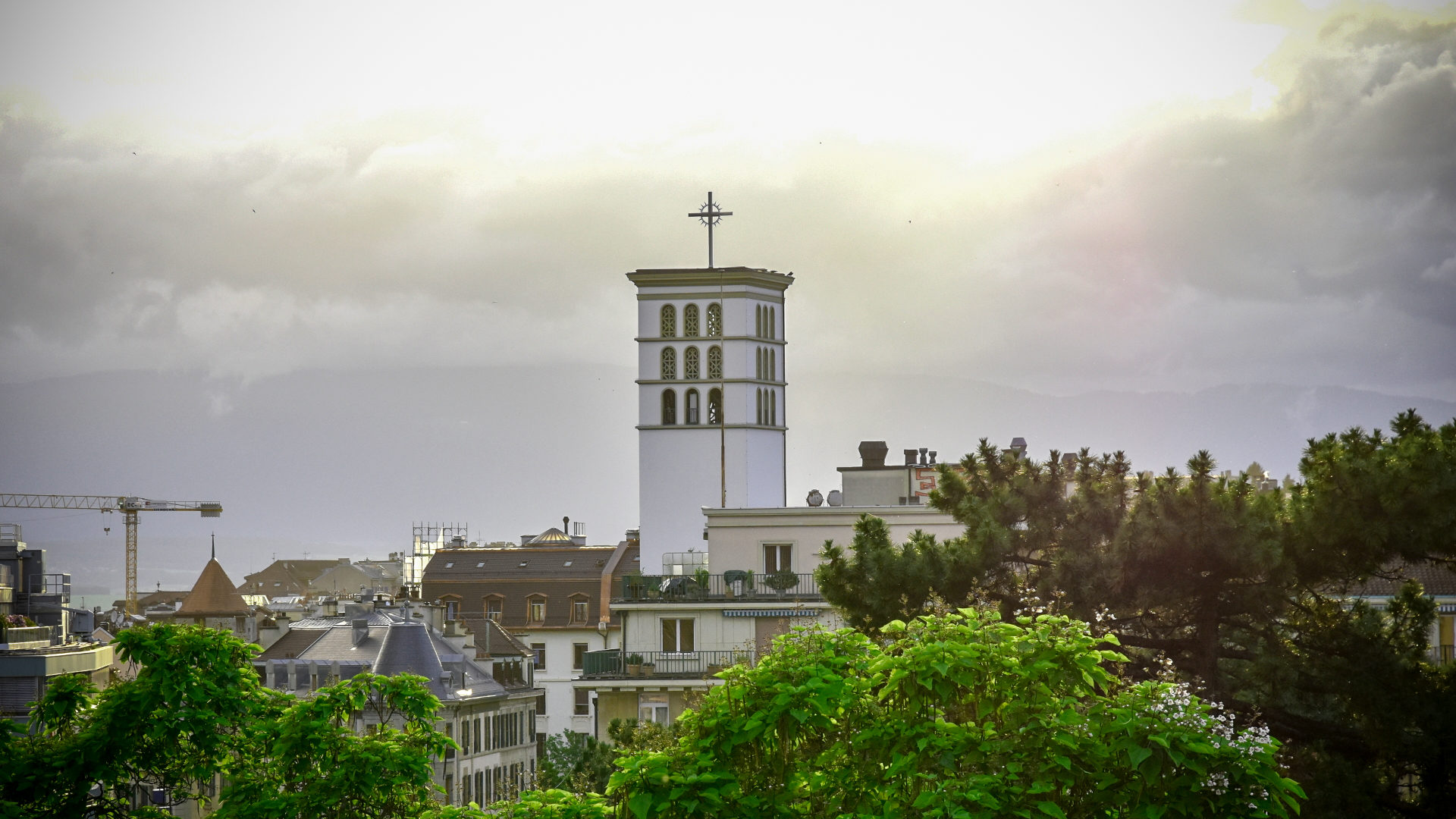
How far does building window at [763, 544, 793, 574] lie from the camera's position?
162 feet

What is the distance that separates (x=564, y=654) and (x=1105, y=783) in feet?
225

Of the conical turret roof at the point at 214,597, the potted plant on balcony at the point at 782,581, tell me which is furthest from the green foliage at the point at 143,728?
the conical turret roof at the point at 214,597

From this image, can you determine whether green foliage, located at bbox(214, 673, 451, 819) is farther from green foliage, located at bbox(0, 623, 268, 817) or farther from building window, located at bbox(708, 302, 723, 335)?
building window, located at bbox(708, 302, 723, 335)

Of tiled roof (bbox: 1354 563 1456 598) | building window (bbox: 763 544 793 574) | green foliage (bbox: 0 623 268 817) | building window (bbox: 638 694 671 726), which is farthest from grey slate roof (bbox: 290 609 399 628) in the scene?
green foliage (bbox: 0 623 268 817)

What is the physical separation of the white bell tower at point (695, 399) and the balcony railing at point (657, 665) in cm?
2935

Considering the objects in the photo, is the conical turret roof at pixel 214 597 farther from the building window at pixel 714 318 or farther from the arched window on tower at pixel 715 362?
the building window at pixel 714 318

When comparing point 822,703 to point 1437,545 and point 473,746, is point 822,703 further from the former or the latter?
point 473,746

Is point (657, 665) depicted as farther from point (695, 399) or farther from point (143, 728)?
point (695, 399)

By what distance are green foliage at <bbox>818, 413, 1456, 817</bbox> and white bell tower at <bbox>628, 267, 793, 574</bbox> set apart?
47.7 metres

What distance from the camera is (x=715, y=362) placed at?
76.0 metres

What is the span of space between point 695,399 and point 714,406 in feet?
2.84

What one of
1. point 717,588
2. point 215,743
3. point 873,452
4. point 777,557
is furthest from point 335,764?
point 873,452

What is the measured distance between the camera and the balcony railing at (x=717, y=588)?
1829 inches

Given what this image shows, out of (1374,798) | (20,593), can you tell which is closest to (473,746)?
(20,593)
